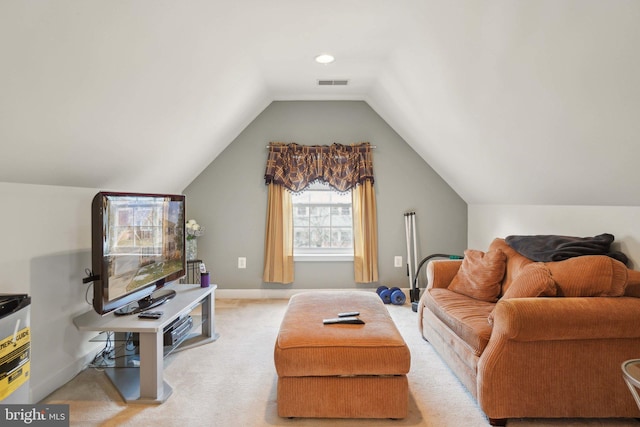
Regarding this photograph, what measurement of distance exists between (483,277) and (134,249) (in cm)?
265

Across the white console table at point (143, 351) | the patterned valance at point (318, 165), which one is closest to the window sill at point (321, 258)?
the patterned valance at point (318, 165)

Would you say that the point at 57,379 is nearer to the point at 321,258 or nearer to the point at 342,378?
the point at 342,378

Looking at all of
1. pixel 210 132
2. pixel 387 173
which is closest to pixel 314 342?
pixel 210 132

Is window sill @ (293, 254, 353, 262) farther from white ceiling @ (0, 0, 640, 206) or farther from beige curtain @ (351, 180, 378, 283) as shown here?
white ceiling @ (0, 0, 640, 206)

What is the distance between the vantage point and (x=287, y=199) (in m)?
4.72

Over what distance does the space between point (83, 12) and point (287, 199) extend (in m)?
3.26

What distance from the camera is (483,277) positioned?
3.01m

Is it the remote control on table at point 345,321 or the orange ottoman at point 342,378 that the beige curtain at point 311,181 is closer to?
the remote control on table at point 345,321

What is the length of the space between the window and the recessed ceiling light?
1.82 m

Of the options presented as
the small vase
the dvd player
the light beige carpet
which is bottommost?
the light beige carpet

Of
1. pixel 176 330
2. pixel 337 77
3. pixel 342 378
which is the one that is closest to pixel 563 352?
pixel 342 378

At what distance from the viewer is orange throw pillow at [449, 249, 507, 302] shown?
298cm

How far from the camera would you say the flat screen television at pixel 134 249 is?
235cm

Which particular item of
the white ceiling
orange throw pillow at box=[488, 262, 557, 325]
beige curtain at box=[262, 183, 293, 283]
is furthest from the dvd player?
orange throw pillow at box=[488, 262, 557, 325]
